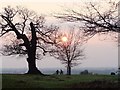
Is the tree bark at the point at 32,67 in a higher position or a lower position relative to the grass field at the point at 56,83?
higher

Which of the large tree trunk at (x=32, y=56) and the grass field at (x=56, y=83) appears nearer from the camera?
the grass field at (x=56, y=83)

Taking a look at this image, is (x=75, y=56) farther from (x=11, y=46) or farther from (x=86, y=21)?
(x=86, y=21)

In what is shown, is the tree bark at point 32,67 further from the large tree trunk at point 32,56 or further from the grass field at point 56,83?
the grass field at point 56,83

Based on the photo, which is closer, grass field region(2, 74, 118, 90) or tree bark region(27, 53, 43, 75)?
grass field region(2, 74, 118, 90)

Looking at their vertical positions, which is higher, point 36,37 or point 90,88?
point 36,37

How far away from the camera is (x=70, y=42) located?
6706cm

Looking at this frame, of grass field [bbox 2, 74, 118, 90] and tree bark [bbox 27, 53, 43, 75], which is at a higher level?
tree bark [bbox 27, 53, 43, 75]

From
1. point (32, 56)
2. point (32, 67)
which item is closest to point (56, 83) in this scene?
point (32, 67)

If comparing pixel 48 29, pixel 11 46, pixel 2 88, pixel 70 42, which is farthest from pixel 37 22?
pixel 2 88

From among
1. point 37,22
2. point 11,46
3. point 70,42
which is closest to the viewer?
point 37,22

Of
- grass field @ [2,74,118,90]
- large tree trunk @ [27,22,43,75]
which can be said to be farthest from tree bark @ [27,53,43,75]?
grass field @ [2,74,118,90]

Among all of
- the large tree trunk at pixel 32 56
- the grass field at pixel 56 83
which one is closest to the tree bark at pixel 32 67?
the large tree trunk at pixel 32 56

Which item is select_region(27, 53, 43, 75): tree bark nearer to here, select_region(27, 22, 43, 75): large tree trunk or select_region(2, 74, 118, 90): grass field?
select_region(27, 22, 43, 75): large tree trunk

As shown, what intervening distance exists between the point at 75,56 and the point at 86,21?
4561 cm
